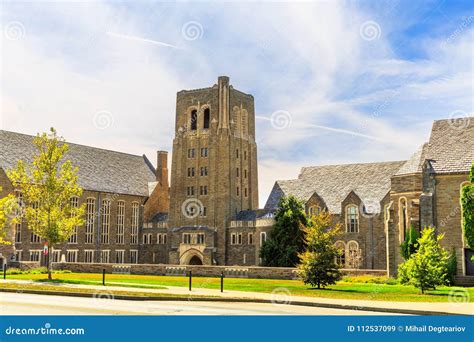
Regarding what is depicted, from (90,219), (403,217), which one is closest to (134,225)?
(90,219)

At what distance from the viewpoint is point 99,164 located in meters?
79.8

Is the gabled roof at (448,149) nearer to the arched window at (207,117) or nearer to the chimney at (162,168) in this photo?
the arched window at (207,117)

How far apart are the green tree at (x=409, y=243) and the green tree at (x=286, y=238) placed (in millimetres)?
18258

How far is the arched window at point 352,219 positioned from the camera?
64250 mm

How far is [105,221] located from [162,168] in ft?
45.5

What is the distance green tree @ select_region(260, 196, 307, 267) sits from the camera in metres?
59.9

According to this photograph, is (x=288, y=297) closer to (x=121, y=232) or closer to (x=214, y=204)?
(x=214, y=204)

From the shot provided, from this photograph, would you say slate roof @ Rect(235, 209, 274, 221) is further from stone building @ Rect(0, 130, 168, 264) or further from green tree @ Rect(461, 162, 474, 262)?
green tree @ Rect(461, 162, 474, 262)

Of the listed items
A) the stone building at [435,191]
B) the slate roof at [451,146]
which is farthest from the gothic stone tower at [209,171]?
the slate roof at [451,146]

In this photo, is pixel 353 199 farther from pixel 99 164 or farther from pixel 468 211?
pixel 99 164

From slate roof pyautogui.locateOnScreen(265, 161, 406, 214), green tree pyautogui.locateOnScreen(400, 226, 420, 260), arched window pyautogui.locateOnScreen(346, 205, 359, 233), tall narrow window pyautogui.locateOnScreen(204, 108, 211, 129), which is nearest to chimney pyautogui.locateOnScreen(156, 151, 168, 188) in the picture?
tall narrow window pyautogui.locateOnScreen(204, 108, 211, 129)

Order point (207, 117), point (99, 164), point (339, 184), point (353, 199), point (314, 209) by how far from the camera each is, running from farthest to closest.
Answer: point (99, 164), point (207, 117), point (339, 184), point (314, 209), point (353, 199)
